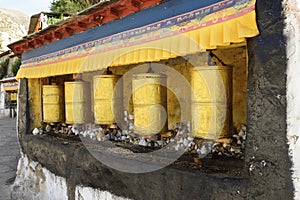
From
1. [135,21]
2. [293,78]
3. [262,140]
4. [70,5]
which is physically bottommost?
[262,140]

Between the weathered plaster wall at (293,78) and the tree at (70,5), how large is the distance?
28.8ft

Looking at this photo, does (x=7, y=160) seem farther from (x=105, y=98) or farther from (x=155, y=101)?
(x=155, y=101)

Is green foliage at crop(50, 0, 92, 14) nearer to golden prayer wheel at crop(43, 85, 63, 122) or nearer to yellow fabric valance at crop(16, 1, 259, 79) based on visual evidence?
golden prayer wheel at crop(43, 85, 63, 122)

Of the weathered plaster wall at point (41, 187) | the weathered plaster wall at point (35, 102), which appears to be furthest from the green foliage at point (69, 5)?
the weathered plaster wall at point (41, 187)

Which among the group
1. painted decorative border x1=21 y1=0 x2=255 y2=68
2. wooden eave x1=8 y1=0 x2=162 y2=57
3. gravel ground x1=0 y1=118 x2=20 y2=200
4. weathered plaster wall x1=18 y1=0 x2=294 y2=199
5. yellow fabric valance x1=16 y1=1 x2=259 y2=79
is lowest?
gravel ground x1=0 y1=118 x2=20 y2=200

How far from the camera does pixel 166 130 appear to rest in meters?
3.34

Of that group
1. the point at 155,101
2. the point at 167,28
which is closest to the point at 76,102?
the point at 155,101

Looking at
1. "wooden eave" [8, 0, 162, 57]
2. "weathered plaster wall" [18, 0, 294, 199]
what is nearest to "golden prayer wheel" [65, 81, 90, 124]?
"wooden eave" [8, 0, 162, 57]

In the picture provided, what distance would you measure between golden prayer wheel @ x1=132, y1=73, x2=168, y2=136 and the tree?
7.54 m

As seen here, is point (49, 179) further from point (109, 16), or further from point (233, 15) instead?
point (233, 15)

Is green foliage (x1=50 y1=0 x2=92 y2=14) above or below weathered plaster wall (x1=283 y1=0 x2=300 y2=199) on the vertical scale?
above

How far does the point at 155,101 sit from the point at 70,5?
8279mm

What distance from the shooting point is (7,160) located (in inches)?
295

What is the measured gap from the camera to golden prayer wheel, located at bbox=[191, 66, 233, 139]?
2.57 metres
